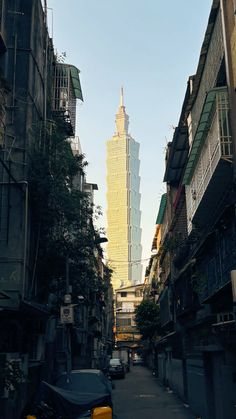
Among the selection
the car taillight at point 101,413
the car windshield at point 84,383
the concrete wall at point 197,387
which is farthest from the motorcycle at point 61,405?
the concrete wall at point 197,387

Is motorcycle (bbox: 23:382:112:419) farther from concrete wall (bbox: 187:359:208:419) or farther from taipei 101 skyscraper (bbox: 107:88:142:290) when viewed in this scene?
taipei 101 skyscraper (bbox: 107:88:142:290)

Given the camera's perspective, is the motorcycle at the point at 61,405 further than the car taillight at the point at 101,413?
Yes

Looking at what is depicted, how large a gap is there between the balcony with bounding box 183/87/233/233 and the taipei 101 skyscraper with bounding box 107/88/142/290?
508 ft

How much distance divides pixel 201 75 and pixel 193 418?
12.2 meters

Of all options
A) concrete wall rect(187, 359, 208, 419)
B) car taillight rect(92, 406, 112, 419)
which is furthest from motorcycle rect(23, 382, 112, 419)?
concrete wall rect(187, 359, 208, 419)

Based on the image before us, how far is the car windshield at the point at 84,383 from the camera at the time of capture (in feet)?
50.9

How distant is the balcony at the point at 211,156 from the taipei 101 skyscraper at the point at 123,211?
154976 mm

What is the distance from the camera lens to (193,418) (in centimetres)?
1848

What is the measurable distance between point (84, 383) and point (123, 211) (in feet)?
559

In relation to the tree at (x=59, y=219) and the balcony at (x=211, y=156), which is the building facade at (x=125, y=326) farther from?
the balcony at (x=211, y=156)

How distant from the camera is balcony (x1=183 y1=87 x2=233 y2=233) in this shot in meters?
13.2

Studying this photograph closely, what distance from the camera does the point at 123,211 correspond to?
18600cm

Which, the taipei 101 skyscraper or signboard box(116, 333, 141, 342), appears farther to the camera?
the taipei 101 skyscraper

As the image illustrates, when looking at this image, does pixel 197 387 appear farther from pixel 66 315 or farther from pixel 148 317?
pixel 148 317
